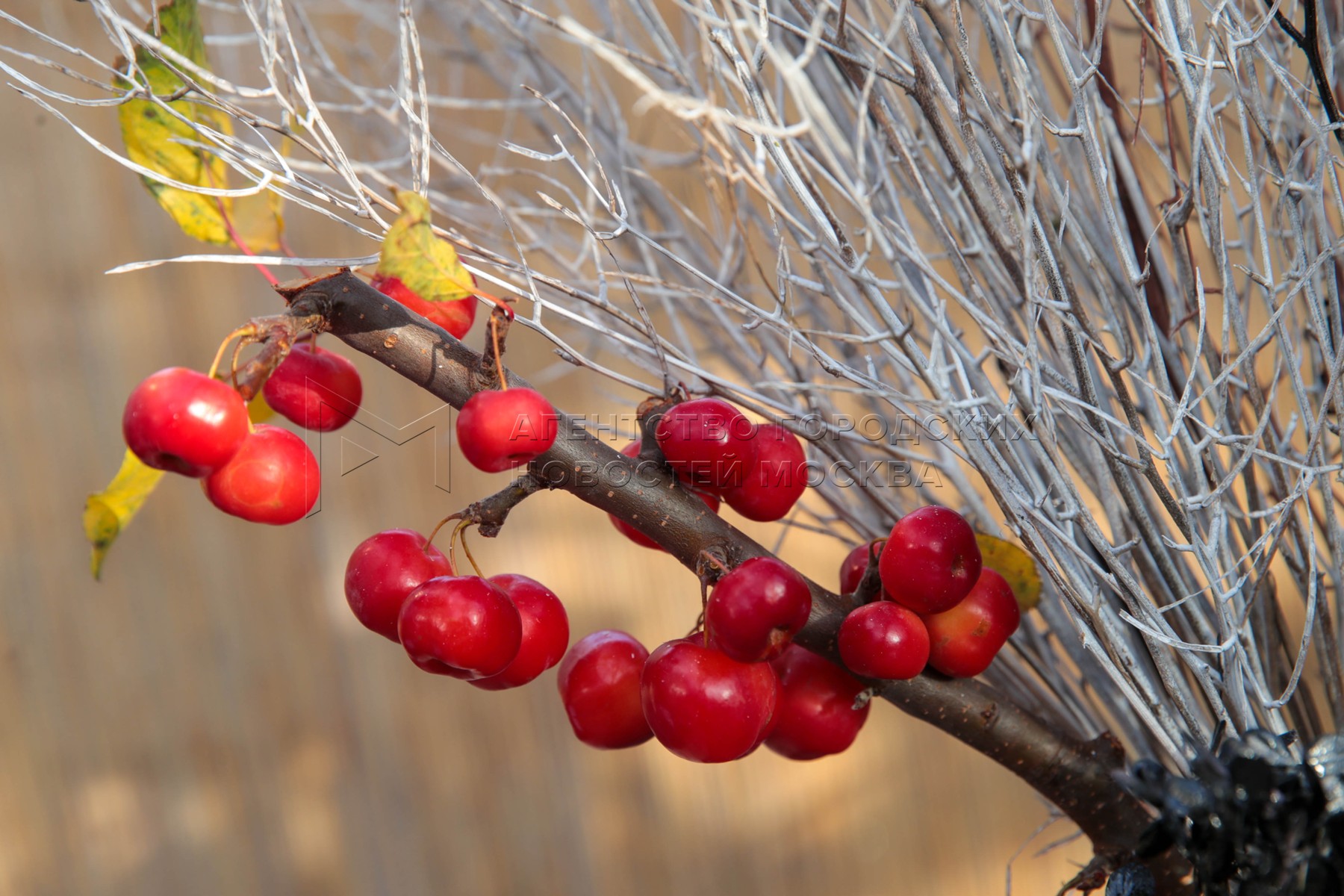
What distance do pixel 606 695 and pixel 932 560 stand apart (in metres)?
0.11

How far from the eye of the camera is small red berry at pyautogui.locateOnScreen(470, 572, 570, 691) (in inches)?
11.6

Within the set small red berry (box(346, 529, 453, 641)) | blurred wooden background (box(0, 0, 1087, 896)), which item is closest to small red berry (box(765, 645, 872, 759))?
small red berry (box(346, 529, 453, 641))

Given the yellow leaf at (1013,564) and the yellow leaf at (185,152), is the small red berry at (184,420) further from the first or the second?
the yellow leaf at (1013,564)

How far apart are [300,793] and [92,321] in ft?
1.17

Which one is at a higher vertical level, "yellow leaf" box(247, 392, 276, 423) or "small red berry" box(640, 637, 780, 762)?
"yellow leaf" box(247, 392, 276, 423)

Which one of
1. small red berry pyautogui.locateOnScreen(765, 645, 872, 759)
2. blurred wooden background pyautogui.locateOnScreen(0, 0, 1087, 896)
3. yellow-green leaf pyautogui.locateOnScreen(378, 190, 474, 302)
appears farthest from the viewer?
blurred wooden background pyautogui.locateOnScreen(0, 0, 1087, 896)

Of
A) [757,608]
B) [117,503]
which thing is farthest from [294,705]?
[757,608]

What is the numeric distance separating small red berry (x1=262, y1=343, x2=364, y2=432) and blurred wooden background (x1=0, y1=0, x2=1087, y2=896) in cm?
35

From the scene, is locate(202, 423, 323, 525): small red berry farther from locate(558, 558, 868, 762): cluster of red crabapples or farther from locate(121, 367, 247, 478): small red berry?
locate(558, 558, 868, 762): cluster of red crabapples

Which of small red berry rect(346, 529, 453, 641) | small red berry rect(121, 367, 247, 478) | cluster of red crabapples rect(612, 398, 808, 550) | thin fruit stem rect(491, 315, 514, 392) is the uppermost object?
thin fruit stem rect(491, 315, 514, 392)

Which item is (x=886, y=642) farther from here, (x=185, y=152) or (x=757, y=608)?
(x=185, y=152)

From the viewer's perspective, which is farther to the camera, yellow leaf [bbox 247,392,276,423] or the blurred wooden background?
the blurred wooden background

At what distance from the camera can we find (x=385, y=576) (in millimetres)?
287

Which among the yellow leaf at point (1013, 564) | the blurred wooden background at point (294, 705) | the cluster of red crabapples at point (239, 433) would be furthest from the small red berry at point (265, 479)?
the blurred wooden background at point (294, 705)
